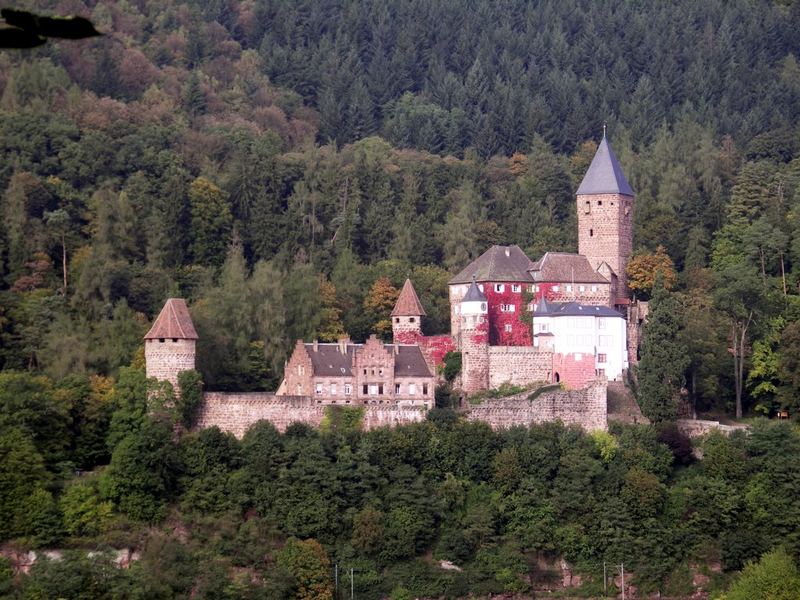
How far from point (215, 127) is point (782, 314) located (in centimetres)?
3477

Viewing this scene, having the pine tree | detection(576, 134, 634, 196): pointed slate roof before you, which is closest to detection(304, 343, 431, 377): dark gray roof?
the pine tree

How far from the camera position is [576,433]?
153ft

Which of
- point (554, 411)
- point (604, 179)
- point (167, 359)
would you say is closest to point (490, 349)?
point (554, 411)

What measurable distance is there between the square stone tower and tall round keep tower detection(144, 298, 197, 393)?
53.1 feet

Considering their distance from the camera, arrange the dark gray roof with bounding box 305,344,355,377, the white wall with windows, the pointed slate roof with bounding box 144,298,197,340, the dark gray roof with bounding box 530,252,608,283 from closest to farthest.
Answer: the pointed slate roof with bounding box 144,298,197,340, the dark gray roof with bounding box 305,344,355,377, the white wall with windows, the dark gray roof with bounding box 530,252,608,283

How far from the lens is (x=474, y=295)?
49562 mm

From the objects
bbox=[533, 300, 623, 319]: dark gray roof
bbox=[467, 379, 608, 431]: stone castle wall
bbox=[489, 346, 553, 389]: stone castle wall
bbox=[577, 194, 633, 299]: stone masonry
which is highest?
bbox=[577, 194, 633, 299]: stone masonry

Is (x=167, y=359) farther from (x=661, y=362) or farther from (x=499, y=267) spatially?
(x=661, y=362)

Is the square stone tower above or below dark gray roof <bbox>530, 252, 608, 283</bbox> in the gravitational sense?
above

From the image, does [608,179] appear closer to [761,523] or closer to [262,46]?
[761,523]

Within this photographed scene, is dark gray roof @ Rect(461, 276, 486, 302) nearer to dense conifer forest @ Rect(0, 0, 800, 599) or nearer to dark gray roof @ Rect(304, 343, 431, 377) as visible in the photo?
dark gray roof @ Rect(304, 343, 431, 377)

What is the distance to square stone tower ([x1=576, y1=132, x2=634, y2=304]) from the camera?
53.3m

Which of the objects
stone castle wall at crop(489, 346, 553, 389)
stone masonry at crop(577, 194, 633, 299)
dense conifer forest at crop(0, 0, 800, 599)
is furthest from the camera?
stone masonry at crop(577, 194, 633, 299)

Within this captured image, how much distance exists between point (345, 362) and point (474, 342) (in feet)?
15.8
